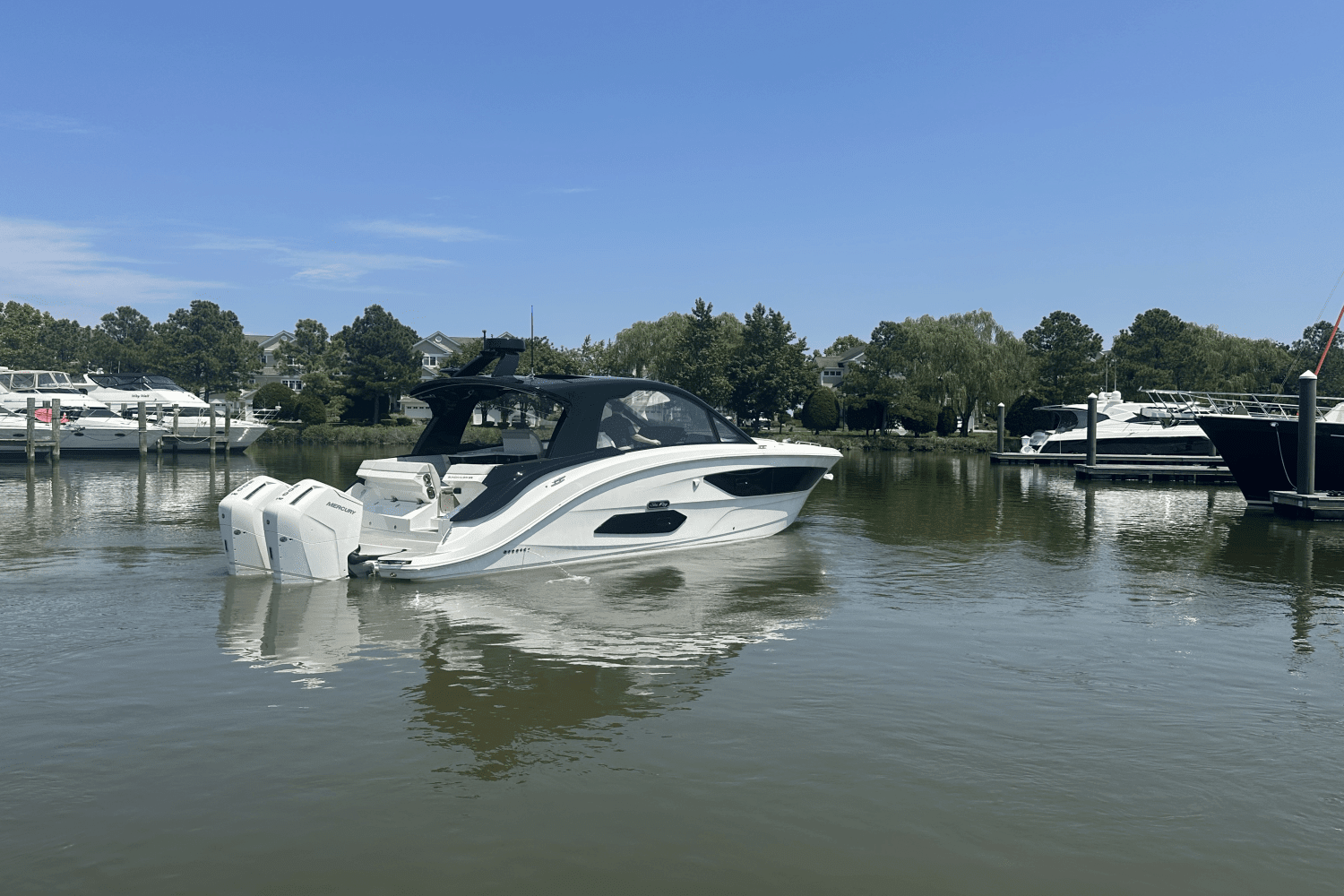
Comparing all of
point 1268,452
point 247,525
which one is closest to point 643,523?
point 247,525

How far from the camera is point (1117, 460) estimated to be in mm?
37562

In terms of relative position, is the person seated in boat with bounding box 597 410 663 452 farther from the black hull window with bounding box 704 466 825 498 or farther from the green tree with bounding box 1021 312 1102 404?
the green tree with bounding box 1021 312 1102 404

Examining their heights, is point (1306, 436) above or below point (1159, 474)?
above

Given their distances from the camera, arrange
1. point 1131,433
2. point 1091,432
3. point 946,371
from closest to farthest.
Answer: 1. point 1091,432
2. point 1131,433
3. point 946,371

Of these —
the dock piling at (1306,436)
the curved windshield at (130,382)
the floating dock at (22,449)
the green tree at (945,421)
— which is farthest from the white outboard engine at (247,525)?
the green tree at (945,421)

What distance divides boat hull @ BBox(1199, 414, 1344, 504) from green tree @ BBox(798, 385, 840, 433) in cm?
4378

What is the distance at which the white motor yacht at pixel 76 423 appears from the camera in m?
38.5

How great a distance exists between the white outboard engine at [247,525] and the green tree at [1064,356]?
56.8 metres

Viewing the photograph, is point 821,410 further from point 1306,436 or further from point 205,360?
point 205,360

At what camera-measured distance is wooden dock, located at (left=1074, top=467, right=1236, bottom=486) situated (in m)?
32.3

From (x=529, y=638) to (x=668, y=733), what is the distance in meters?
2.73

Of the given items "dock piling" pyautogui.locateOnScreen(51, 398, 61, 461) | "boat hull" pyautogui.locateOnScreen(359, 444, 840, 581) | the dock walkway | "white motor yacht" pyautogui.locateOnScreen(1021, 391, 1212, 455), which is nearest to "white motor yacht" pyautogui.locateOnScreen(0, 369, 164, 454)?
"dock piling" pyautogui.locateOnScreen(51, 398, 61, 461)

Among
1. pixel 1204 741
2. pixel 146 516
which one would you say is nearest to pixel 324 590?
pixel 1204 741

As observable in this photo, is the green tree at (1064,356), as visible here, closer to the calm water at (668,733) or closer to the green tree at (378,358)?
the green tree at (378,358)
